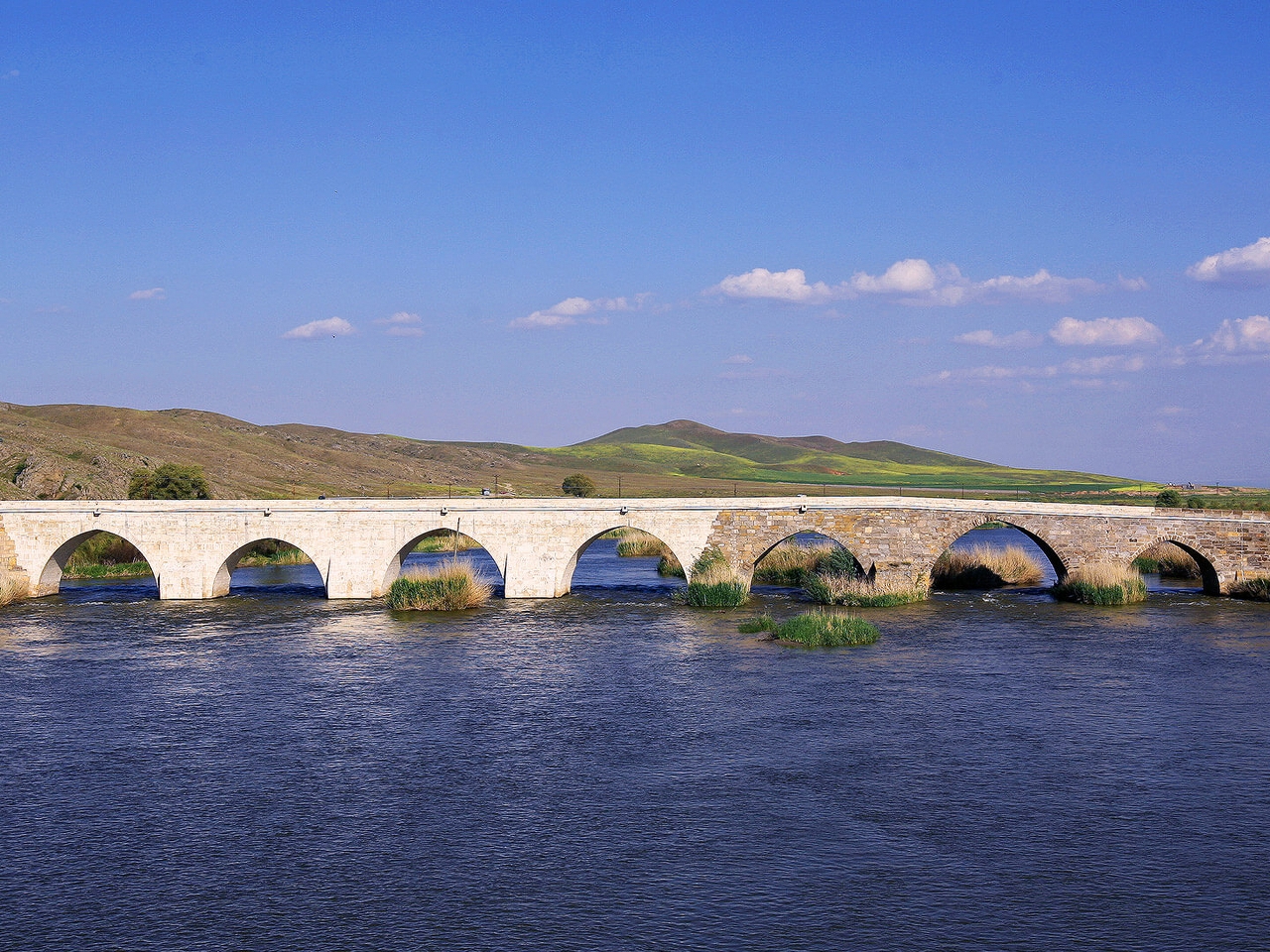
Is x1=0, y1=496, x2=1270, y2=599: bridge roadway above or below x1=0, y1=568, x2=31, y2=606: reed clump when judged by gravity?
above

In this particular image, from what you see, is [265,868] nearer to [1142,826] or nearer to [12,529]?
[1142,826]

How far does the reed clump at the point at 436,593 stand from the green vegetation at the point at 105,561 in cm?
1950

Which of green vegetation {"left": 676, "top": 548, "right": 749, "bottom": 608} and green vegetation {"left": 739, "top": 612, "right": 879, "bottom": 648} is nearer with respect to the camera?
green vegetation {"left": 739, "top": 612, "right": 879, "bottom": 648}

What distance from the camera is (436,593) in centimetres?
4381

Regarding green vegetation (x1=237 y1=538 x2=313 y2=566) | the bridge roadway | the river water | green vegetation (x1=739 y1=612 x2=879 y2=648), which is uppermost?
the bridge roadway

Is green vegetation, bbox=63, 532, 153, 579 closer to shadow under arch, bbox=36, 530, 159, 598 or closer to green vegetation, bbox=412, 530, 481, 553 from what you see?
shadow under arch, bbox=36, 530, 159, 598

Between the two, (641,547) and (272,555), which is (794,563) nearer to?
(641,547)

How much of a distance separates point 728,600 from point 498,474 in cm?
10243

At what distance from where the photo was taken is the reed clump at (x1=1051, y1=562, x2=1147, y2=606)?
4328cm

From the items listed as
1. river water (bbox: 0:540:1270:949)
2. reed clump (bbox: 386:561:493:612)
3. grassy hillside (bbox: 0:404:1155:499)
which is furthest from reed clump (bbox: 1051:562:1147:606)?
grassy hillside (bbox: 0:404:1155:499)

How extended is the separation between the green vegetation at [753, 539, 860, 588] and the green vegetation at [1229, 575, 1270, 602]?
1515 centimetres

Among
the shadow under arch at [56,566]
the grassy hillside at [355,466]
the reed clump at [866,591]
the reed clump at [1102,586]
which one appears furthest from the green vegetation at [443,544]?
the reed clump at [1102,586]

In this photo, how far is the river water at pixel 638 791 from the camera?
16.5m

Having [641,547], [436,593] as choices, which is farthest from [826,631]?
[641,547]
